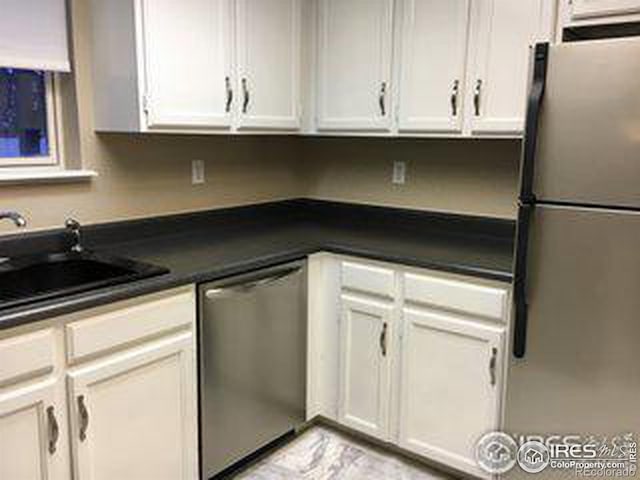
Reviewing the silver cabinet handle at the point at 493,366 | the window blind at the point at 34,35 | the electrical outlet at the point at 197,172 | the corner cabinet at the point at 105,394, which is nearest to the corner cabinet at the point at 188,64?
the window blind at the point at 34,35

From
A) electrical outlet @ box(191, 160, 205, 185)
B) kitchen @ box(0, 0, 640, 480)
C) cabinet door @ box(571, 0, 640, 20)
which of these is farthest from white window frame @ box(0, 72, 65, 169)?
cabinet door @ box(571, 0, 640, 20)

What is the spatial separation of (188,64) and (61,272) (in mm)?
955

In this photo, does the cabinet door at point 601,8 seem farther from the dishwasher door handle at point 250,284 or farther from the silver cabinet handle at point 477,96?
the dishwasher door handle at point 250,284

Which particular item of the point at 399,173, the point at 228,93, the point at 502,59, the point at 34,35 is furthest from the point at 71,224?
the point at 502,59

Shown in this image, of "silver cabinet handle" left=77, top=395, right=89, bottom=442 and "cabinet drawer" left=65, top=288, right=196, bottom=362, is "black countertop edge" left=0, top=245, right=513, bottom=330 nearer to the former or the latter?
"cabinet drawer" left=65, top=288, right=196, bottom=362

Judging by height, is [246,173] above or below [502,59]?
below

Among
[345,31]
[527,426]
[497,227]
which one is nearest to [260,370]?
[527,426]

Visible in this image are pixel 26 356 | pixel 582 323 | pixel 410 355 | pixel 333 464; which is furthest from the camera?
pixel 333 464

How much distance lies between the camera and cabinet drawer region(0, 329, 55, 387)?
151 centimetres

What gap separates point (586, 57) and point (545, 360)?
3.26ft

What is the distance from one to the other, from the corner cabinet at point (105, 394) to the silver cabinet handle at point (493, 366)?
112 cm

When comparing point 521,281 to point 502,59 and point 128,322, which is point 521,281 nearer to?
point 502,59

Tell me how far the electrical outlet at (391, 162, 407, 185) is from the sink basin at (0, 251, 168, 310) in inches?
57.0

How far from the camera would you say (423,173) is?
9.40 feet
